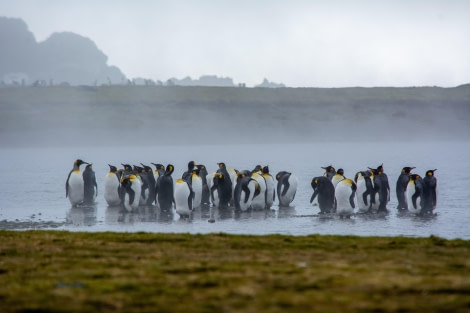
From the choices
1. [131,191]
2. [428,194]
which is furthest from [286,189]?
[131,191]

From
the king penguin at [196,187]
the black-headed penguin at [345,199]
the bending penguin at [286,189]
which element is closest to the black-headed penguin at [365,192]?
the black-headed penguin at [345,199]

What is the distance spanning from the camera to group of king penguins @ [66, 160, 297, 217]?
770 inches

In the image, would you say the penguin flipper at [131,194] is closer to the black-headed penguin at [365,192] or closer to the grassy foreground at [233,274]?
the black-headed penguin at [365,192]

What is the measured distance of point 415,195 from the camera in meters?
19.2

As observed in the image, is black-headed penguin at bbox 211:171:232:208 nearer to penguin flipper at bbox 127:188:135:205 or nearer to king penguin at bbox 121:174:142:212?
king penguin at bbox 121:174:142:212

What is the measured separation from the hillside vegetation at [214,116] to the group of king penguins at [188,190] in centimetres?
5760

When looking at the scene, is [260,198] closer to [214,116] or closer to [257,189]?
[257,189]

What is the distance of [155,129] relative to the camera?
80.6 metres

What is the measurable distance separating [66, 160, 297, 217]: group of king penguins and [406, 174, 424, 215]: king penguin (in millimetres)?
3321

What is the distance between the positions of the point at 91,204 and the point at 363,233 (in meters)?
9.67

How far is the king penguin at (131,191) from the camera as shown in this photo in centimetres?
1953

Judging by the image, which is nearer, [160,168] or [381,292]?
[381,292]

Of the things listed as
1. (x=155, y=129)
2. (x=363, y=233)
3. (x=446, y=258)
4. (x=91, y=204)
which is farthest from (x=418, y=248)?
(x=155, y=129)

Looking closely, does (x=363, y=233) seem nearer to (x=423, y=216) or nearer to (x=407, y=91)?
(x=423, y=216)
